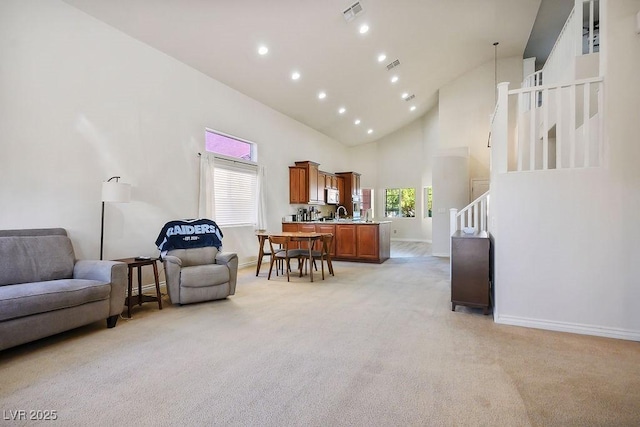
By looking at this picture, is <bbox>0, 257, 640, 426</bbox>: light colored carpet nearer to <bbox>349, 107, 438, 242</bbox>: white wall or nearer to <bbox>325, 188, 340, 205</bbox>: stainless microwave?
<bbox>325, 188, 340, 205</bbox>: stainless microwave

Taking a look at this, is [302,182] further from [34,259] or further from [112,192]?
[34,259]

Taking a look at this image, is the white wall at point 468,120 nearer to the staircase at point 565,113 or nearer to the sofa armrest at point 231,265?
the staircase at point 565,113

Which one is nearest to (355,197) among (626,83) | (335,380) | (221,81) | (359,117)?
(359,117)

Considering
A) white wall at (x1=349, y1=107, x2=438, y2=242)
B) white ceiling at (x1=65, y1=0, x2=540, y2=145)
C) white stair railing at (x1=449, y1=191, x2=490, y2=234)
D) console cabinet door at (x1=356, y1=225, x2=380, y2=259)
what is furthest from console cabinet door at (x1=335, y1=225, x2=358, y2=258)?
white wall at (x1=349, y1=107, x2=438, y2=242)

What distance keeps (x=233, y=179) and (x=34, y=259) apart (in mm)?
3705

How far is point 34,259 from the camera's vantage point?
3.11 m

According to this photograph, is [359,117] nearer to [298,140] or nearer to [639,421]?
[298,140]

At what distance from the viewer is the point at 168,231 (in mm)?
4293

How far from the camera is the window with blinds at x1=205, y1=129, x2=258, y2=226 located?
19.8ft

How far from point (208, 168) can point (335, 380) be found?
4501 millimetres

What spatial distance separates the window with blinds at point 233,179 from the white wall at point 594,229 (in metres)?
4.79

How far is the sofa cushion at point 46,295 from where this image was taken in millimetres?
2488

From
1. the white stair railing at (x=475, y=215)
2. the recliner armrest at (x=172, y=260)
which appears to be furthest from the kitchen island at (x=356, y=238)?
the recliner armrest at (x=172, y=260)

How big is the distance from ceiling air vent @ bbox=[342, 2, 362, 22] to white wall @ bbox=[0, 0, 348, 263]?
8.40 feet
